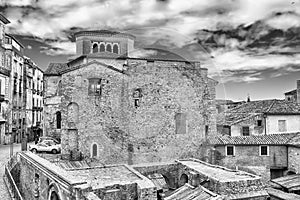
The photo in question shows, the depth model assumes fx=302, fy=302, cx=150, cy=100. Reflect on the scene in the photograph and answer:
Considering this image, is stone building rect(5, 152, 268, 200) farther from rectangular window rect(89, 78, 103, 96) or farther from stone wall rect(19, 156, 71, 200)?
rectangular window rect(89, 78, 103, 96)

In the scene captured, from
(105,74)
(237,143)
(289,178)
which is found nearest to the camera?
(105,74)

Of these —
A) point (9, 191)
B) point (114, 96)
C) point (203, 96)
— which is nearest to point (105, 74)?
point (114, 96)

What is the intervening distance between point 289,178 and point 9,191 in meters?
20.2

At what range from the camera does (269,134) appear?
28.4 m

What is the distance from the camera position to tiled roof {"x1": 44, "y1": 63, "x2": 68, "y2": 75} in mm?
36394

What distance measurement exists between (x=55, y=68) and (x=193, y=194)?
86.8 ft

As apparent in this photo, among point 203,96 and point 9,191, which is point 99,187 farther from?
point 203,96

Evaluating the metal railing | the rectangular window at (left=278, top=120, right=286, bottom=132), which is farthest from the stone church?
the rectangular window at (left=278, top=120, right=286, bottom=132)

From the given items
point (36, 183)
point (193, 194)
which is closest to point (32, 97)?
point (36, 183)

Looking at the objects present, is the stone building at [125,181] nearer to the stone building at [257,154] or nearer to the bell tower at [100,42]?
the stone building at [257,154]

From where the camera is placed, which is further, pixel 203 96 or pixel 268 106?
pixel 268 106

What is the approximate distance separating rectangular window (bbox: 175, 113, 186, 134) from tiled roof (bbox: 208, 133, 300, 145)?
13.5 ft

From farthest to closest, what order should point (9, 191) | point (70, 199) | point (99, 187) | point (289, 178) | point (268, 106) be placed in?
point (268, 106)
point (289, 178)
point (9, 191)
point (99, 187)
point (70, 199)

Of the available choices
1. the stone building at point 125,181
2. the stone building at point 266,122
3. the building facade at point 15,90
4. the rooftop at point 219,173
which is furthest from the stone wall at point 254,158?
the building facade at point 15,90
